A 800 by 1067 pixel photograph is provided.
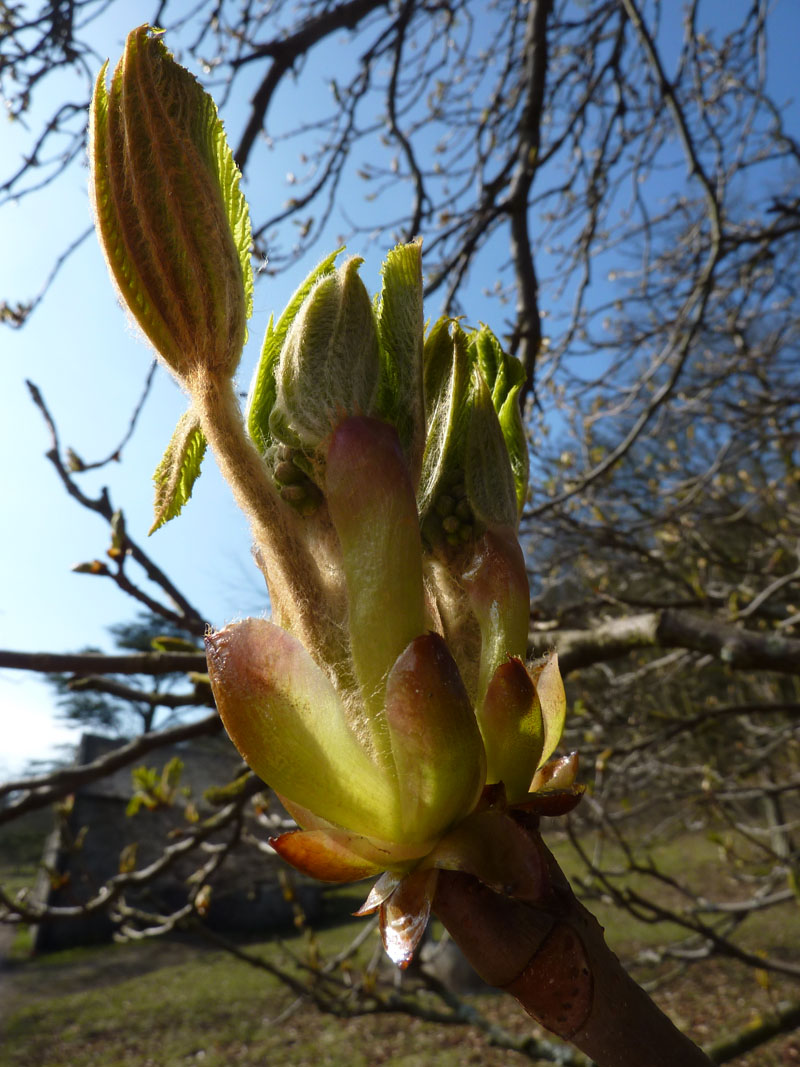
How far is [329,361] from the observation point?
428 mm

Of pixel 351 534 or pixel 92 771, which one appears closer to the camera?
pixel 351 534

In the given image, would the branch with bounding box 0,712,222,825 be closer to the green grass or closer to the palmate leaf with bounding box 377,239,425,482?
the palmate leaf with bounding box 377,239,425,482

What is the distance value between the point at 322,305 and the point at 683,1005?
8.03m

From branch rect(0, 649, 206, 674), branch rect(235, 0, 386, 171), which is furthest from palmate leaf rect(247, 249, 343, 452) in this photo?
branch rect(235, 0, 386, 171)

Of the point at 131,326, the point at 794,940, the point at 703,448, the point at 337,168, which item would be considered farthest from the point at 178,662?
the point at 794,940

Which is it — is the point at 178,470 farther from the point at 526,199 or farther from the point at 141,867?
the point at 141,867

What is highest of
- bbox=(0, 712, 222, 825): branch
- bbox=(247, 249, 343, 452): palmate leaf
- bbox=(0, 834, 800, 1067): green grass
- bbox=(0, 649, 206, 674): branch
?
bbox=(247, 249, 343, 452): palmate leaf

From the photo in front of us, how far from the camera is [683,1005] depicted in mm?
6645

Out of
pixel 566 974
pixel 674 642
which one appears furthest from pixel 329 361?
pixel 674 642

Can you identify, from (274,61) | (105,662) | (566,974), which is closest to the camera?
(566,974)

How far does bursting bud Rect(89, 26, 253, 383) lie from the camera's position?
0.43m

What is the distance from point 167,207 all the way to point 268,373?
0.37 ft

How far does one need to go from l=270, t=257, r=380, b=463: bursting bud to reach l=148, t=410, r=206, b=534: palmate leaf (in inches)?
3.3

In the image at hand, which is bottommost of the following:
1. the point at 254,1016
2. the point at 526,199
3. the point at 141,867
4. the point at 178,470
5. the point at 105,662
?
the point at 254,1016
